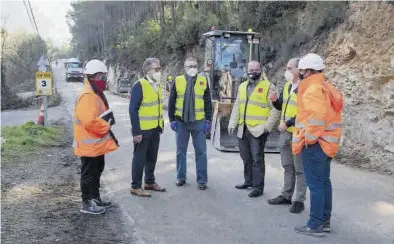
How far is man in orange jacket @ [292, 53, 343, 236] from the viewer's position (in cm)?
502

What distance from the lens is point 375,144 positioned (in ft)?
31.4

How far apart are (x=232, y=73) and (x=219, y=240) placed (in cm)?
989

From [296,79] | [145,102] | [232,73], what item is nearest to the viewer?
[296,79]

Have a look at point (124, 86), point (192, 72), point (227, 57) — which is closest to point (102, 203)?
point (192, 72)

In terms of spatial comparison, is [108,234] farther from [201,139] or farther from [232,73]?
[232,73]

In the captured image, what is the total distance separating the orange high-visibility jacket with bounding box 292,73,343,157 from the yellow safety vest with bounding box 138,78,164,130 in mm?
2448

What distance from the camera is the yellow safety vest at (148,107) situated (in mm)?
6895

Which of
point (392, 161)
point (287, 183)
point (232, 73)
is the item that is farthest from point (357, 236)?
point (232, 73)

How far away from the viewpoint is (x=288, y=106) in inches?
245

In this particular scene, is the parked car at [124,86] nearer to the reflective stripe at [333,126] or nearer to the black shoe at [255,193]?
the black shoe at [255,193]

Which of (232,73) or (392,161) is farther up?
(232,73)

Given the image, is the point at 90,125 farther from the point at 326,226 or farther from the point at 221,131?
the point at 221,131

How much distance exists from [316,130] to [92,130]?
8.88ft

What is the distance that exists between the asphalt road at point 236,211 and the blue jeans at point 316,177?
252 millimetres
